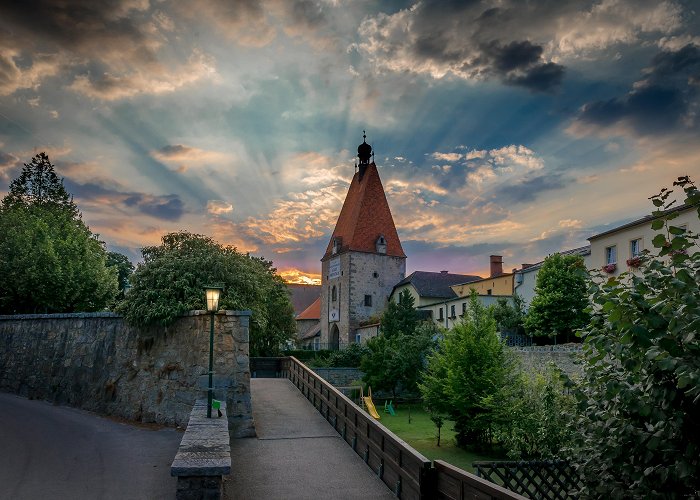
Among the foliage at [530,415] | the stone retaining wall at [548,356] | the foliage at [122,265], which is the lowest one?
the foliage at [530,415]

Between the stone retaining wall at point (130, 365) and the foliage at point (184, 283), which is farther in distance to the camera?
the foliage at point (184, 283)

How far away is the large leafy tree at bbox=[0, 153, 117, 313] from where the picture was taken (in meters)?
29.2

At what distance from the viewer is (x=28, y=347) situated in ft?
71.4

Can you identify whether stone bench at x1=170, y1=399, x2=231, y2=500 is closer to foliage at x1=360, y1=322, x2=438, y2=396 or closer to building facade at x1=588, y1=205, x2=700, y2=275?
building facade at x1=588, y1=205, x2=700, y2=275

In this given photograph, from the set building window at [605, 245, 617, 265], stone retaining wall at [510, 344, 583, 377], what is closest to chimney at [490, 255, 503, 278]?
building window at [605, 245, 617, 265]

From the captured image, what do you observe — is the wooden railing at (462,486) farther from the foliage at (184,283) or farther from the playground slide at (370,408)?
the playground slide at (370,408)

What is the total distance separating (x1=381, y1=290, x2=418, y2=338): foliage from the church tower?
43.9 ft

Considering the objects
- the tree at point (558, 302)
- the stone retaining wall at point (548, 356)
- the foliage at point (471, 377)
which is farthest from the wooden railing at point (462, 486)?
the tree at point (558, 302)

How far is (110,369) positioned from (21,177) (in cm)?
3329

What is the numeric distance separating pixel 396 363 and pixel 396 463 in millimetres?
30456

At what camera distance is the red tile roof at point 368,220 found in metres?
67.1

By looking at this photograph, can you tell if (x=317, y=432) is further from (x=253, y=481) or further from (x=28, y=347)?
(x=28, y=347)

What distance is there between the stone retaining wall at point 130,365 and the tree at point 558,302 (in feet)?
92.6

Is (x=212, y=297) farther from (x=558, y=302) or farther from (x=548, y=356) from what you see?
(x=558, y=302)
